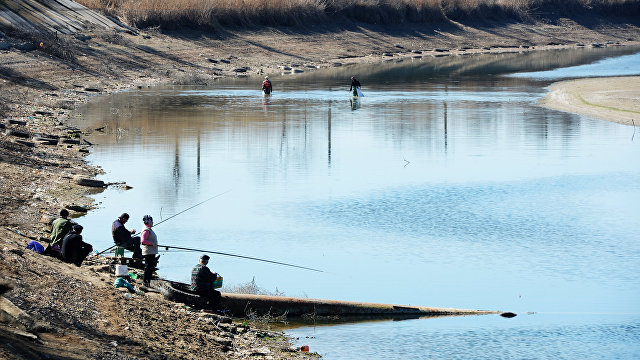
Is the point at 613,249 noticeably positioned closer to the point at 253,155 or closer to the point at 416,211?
the point at 416,211

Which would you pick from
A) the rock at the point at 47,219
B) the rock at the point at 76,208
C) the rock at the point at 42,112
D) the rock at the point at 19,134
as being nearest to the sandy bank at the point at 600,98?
the rock at the point at 42,112

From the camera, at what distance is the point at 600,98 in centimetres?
4791

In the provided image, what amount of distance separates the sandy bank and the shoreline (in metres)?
21.1

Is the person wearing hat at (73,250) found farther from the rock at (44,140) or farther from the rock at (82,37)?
the rock at (82,37)

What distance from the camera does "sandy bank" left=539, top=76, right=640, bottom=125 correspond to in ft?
141

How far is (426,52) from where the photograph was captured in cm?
8106

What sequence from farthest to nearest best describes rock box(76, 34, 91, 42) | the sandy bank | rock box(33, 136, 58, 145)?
rock box(76, 34, 91, 42) < the sandy bank < rock box(33, 136, 58, 145)

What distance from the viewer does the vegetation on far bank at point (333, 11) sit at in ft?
221

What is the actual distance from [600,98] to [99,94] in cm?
Result: 2676

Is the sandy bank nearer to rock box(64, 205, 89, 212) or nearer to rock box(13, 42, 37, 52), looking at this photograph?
rock box(64, 205, 89, 212)

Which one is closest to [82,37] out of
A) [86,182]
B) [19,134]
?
[19,134]

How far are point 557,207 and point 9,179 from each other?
14421 millimetres

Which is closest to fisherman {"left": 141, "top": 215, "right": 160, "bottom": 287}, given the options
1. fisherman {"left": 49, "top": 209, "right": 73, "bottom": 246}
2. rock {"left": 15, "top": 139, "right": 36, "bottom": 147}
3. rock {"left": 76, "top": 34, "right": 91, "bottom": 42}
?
fisherman {"left": 49, "top": 209, "right": 73, "bottom": 246}

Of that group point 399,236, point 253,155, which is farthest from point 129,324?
point 253,155
